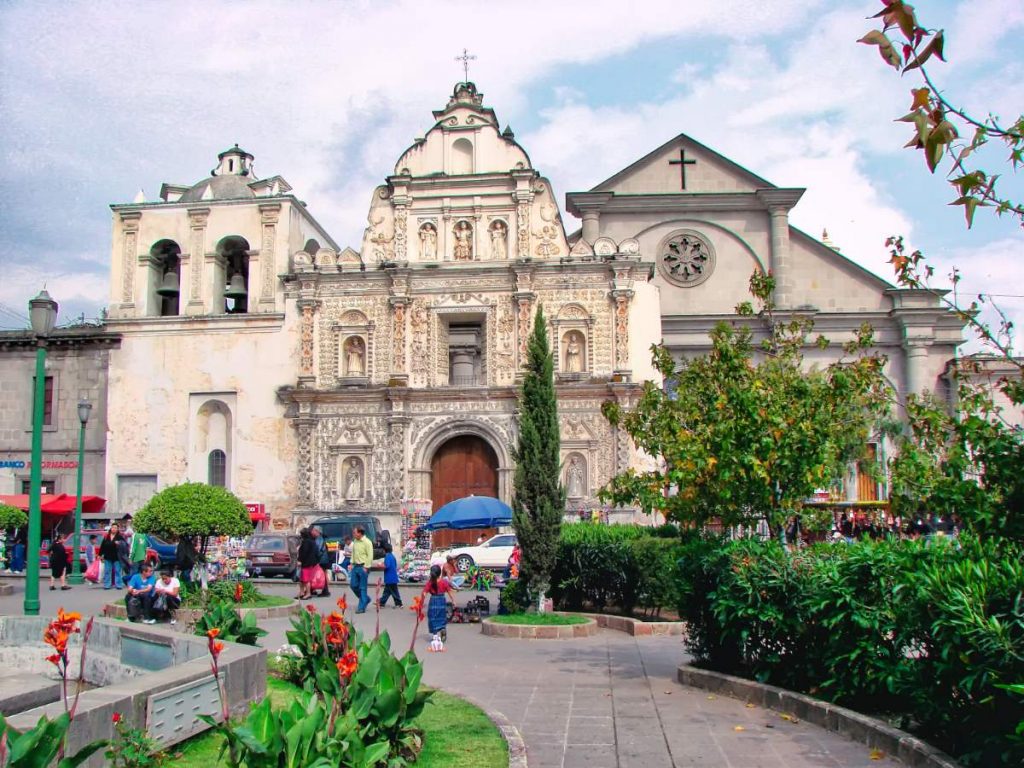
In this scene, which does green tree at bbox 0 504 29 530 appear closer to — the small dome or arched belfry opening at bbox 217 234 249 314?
arched belfry opening at bbox 217 234 249 314

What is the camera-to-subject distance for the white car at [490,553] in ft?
84.9

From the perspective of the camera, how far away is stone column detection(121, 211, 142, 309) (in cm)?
3194

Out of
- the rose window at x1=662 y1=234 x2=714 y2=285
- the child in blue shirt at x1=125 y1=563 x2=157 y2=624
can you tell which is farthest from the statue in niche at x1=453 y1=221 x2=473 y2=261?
the child in blue shirt at x1=125 y1=563 x2=157 y2=624

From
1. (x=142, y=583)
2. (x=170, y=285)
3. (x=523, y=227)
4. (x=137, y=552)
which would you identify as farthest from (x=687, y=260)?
(x=142, y=583)

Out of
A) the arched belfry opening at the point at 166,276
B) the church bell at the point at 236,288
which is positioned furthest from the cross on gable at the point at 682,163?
the arched belfry opening at the point at 166,276

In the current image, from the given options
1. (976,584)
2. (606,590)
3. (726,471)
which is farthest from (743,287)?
(976,584)

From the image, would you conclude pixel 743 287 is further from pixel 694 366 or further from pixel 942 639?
pixel 942 639

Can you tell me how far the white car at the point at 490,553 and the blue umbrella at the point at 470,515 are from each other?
2.18 metres

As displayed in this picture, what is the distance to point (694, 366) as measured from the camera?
44.6 ft

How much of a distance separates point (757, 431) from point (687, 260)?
913 inches

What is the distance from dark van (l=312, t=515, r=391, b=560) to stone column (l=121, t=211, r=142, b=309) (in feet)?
34.1

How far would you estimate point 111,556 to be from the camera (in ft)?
74.5

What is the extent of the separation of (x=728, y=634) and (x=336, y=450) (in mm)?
21633

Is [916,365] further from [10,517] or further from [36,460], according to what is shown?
[10,517]
